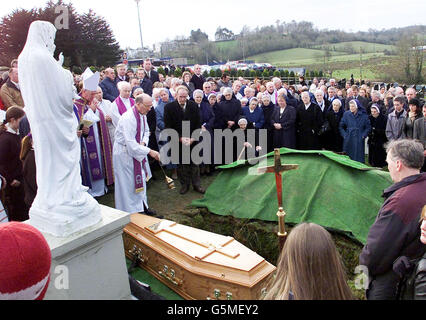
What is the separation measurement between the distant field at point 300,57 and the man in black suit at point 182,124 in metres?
46.6

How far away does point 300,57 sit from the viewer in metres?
56.6

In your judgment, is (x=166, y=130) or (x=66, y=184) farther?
(x=166, y=130)

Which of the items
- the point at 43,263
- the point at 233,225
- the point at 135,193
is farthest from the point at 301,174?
the point at 43,263

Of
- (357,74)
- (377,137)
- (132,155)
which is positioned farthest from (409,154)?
(357,74)

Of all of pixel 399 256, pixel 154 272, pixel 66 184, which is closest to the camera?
pixel 399 256

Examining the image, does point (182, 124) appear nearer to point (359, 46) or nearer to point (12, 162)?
point (12, 162)

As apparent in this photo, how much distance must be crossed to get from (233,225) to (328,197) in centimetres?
136

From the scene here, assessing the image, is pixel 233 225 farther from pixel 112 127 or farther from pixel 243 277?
pixel 112 127

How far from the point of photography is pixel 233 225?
525cm

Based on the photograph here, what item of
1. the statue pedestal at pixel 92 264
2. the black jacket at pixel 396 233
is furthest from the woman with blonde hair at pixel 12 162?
the black jacket at pixel 396 233

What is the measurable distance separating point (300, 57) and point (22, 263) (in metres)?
59.2

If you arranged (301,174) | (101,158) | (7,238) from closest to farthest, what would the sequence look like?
(7,238), (301,174), (101,158)
